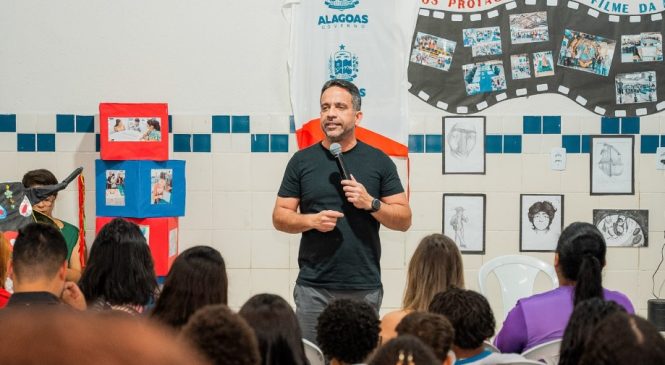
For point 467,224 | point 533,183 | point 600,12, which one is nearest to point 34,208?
point 467,224

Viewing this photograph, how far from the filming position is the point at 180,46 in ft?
17.2

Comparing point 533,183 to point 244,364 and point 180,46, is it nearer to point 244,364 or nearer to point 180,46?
point 180,46

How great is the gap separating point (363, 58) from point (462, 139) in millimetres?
825

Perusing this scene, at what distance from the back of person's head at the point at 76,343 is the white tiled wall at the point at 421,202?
4784 millimetres

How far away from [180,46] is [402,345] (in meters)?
3.79

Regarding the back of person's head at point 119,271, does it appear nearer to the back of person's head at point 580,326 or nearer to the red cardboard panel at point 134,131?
the back of person's head at point 580,326

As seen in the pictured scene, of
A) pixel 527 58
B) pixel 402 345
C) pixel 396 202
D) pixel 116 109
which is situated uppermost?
pixel 527 58

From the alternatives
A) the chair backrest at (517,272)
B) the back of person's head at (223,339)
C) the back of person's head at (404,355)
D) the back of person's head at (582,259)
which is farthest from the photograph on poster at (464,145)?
the back of person's head at (223,339)

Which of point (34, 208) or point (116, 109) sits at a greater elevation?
point (116, 109)

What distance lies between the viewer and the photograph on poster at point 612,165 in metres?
5.29

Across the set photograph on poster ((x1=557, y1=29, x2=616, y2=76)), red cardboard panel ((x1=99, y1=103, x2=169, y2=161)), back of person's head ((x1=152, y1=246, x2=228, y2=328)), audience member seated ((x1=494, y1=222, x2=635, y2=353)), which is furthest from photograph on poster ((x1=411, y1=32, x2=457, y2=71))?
back of person's head ((x1=152, y1=246, x2=228, y2=328))

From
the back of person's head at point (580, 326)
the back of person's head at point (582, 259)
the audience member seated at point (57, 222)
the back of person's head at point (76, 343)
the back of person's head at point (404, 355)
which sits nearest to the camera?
the back of person's head at point (76, 343)

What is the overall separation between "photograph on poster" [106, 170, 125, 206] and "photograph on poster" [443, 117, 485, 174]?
202cm

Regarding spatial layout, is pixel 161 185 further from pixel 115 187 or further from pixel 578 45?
pixel 578 45
